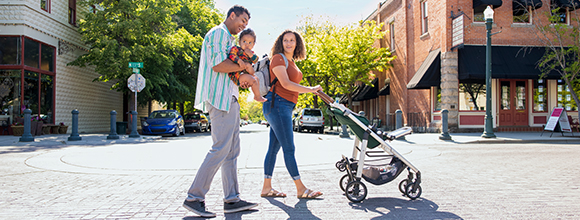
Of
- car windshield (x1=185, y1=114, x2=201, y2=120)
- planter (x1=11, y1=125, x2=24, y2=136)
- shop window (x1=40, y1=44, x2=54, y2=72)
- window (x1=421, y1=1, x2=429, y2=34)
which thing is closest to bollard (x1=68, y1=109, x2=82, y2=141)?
planter (x1=11, y1=125, x2=24, y2=136)

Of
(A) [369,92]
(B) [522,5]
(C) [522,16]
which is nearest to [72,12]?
(A) [369,92]

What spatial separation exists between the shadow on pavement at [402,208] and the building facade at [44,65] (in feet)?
57.8

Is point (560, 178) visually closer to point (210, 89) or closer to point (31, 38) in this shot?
point (210, 89)

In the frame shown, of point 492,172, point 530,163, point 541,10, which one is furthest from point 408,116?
point 492,172

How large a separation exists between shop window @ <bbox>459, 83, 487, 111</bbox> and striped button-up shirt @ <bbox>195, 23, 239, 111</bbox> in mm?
16643

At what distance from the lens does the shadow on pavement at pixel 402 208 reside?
3641mm

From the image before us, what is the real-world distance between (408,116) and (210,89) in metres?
19.9

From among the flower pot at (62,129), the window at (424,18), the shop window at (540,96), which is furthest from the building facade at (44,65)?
the shop window at (540,96)

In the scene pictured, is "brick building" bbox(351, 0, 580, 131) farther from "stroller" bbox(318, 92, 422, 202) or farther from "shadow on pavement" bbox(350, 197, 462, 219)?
"shadow on pavement" bbox(350, 197, 462, 219)

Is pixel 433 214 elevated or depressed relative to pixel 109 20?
depressed

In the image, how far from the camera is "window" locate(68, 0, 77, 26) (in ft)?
67.5

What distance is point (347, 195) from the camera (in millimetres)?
4199

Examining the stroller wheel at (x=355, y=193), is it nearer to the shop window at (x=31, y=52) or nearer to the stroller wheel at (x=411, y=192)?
the stroller wheel at (x=411, y=192)

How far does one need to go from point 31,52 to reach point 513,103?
21927mm
